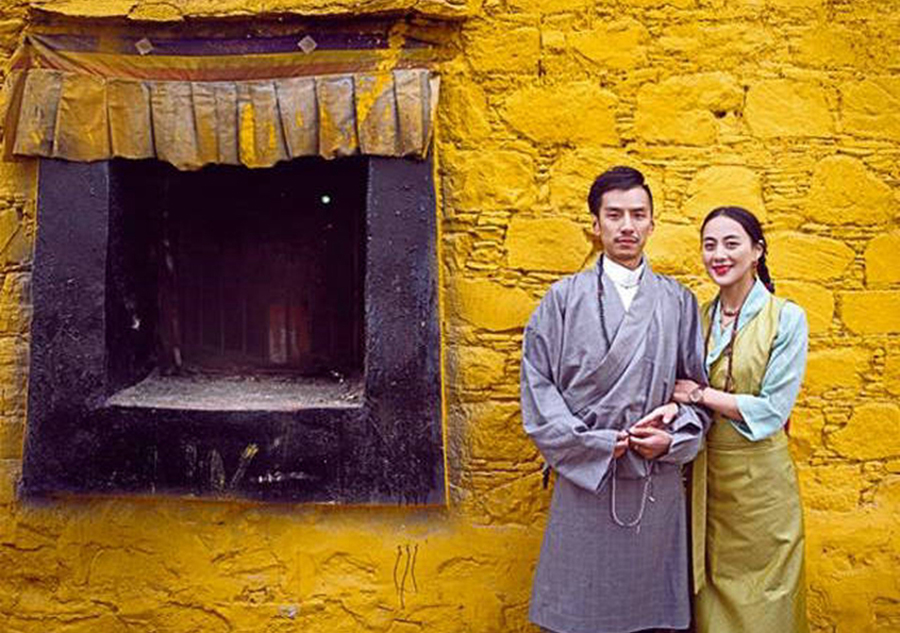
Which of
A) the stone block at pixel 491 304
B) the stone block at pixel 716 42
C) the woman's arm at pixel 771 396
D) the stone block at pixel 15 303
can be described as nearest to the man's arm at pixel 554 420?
the woman's arm at pixel 771 396

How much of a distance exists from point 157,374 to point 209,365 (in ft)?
0.62

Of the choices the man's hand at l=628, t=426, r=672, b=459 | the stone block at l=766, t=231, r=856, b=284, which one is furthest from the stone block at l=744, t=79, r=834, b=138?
the man's hand at l=628, t=426, r=672, b=459

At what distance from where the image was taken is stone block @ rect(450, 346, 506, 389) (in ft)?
10.00

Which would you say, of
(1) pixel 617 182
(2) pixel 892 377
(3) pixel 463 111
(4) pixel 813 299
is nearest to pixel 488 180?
(3) pixel 463 111

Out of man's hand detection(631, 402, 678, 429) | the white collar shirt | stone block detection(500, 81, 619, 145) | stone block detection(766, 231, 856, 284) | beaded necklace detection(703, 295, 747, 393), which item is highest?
stone block detection(500, 81, 619, 145)

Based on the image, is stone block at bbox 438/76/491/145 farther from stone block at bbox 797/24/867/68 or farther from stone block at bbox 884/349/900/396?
stone block at bbox 884/349/900/396

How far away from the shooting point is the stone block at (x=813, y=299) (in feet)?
9.87

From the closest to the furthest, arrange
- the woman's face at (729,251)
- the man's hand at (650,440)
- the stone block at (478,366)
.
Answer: the man's hand at (650,440) < the woman's face at (729,251) < the stone block at (478,366)

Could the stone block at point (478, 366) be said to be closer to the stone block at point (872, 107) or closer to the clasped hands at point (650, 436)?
the clasped hands at point (650, 436)

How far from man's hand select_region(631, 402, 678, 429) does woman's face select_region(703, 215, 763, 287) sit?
1.31 ft

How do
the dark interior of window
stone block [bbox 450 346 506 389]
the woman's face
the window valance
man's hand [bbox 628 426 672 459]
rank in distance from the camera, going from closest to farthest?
man's hand [bbox 628 426 672 459]
the woman's face
the window valance
stone block [bbox 450 346 506 389]
the dark interior of window

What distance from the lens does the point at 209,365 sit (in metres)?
3.46

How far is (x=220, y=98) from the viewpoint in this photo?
2965 mm

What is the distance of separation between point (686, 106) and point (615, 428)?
1.17 metres
